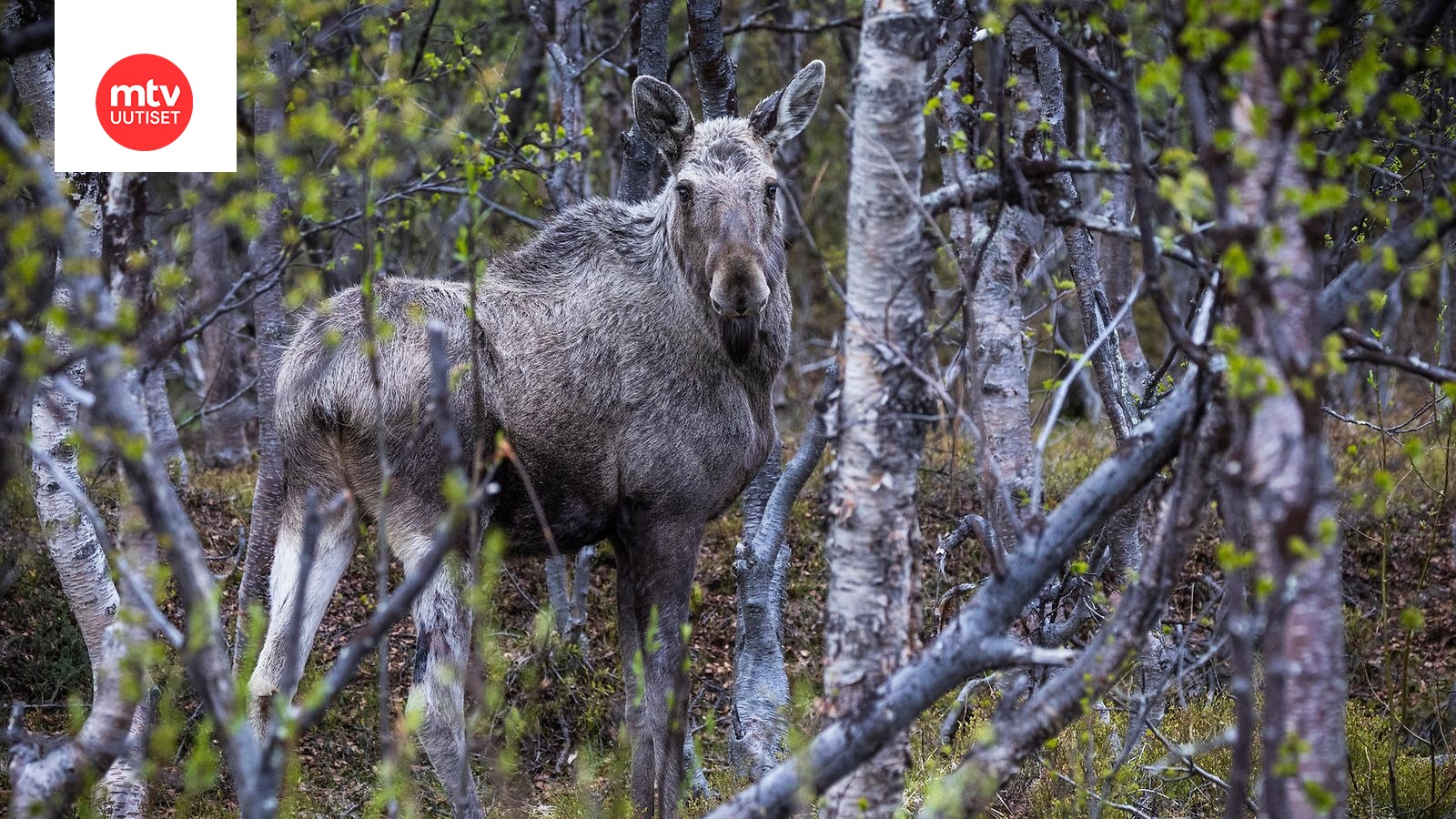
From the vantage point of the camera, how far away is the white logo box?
4734mm

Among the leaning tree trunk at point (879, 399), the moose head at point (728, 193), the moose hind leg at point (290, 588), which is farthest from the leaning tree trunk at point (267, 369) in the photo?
the leaning tree trunk at point (879, 399)

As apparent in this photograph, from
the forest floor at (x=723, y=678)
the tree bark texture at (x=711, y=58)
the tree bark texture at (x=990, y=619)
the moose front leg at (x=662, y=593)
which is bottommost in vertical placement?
the forest floor at (x=723, y=678)

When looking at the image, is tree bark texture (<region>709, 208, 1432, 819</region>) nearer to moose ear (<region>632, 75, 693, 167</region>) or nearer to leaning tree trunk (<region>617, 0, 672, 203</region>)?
moose ear (<region>632, 75, 693, 167</region>)

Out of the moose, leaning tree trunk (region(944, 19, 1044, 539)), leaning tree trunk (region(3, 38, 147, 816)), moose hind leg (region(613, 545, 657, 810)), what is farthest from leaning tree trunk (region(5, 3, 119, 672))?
leaning tree trunk (region(944, 19, 1044, 539))

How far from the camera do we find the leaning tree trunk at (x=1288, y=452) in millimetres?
2586

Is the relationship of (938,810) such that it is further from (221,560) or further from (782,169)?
(782,169)

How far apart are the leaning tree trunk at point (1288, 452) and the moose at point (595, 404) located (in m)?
2.53

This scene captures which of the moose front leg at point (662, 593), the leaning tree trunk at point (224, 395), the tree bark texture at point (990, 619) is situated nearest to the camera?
the tree bark texture at point (990, 619)

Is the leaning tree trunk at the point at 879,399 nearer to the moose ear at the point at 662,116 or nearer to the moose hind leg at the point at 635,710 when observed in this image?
the moose hind leg at the point at 635,710

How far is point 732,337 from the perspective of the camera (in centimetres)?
547

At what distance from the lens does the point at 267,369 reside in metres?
5.59

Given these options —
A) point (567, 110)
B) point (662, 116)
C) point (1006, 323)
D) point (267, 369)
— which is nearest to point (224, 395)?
point (567, 110)

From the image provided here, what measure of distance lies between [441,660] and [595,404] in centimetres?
135

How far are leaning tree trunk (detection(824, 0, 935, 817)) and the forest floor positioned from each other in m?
1.37
